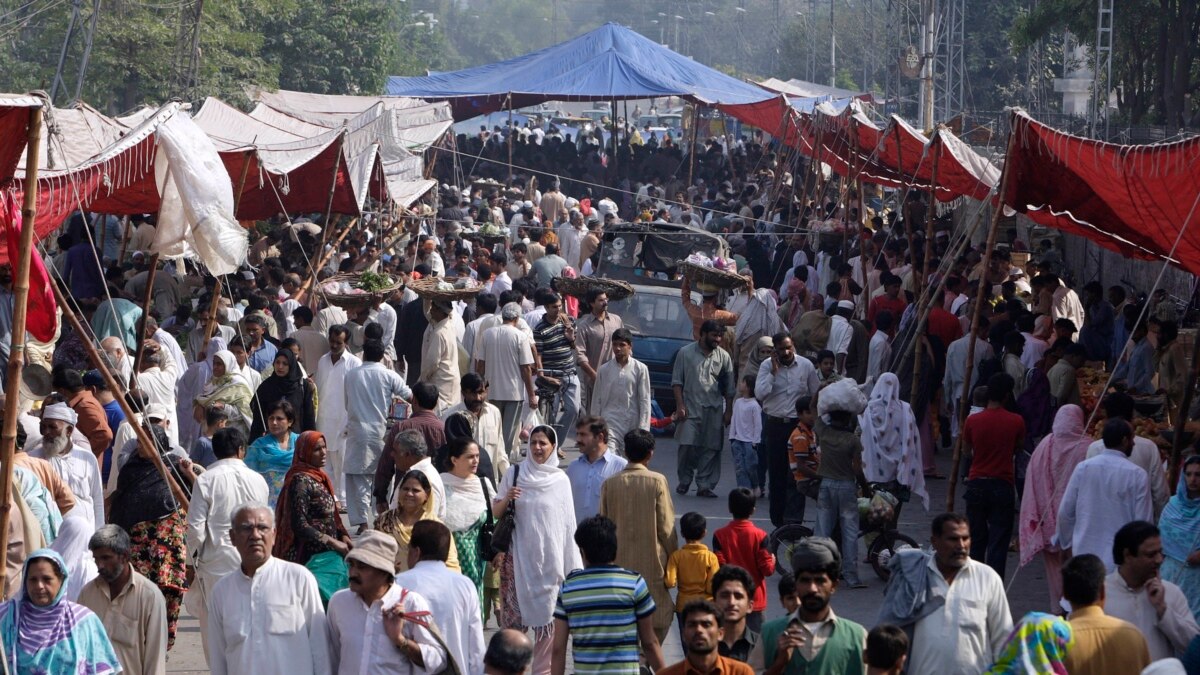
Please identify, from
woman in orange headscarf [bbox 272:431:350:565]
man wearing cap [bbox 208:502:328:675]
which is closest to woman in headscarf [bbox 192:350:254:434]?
woman in orange headscarf [bbox 272:431:350:565]

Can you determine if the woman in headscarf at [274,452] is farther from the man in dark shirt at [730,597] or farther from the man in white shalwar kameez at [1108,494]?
the man in white shalwar kameez at [1108,494]

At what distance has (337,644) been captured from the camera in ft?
18.2

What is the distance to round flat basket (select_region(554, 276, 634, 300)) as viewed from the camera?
586 inches

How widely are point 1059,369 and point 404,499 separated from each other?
5.83 metres

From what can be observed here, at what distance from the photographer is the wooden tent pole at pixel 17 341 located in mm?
6426

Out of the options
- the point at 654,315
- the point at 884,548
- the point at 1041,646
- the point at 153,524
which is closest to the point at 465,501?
the point at 153,524

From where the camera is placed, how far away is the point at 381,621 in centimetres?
538

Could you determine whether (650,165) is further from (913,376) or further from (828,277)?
(913,376)

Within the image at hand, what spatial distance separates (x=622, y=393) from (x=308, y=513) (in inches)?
173

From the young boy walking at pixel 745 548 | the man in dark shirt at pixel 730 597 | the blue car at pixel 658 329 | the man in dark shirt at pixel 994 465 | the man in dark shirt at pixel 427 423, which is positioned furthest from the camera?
the blue car at pixel 658 329

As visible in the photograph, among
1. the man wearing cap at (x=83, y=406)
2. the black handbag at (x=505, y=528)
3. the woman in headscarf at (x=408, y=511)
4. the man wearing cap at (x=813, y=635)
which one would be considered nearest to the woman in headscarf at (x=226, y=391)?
the man wearing cap at (x=83, y=406)

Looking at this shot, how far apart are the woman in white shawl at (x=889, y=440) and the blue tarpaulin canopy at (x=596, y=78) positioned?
21079 millimetres

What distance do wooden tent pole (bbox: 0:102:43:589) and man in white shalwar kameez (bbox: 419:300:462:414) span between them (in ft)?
17.1

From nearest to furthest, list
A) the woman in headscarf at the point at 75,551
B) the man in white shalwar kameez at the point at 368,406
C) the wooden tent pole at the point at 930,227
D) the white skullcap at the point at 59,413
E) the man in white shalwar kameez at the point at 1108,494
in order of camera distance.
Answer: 1. the woman in headscarf at the point at 75,551
2. the white skullcap at the point at 59,413
3. the man in white shalwar kameez at the point at 1108,494
4. the man in white shalwar kameez at the point at 368,406
5. the wooden tent pole at the point at 930,227
